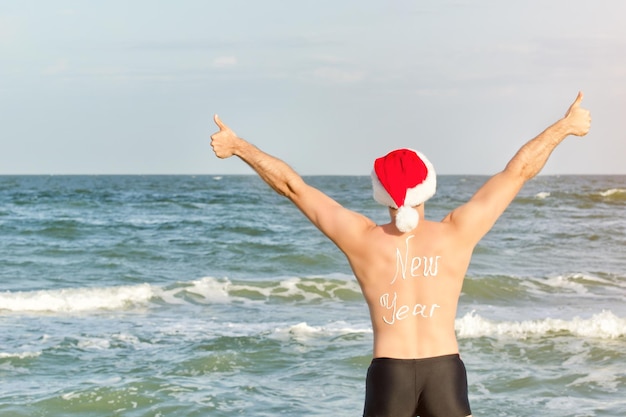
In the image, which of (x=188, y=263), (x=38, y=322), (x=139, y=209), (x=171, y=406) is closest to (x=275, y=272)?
(x=188, y=263)

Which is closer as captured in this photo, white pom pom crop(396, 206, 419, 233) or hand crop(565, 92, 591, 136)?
white pom pom crop(396, 206, 419, 233)

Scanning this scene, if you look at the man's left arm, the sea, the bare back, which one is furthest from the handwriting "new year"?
the sea

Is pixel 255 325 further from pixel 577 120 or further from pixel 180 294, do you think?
pixel 577 120

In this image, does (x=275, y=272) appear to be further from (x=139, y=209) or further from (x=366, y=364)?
(x=139, y=209)

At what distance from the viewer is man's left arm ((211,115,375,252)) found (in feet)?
13.4

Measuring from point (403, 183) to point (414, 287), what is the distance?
453 mm

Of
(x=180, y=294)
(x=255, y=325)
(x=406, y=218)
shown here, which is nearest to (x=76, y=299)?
(x=180, y=294)

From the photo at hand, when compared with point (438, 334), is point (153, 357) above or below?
below

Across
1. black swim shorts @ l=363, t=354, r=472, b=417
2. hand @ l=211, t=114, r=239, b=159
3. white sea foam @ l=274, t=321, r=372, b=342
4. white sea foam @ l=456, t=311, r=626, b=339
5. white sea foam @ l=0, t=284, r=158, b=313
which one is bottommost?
white sea foam @ l=0, t=284, r=158, b=313

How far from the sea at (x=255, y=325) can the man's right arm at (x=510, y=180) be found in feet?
14.2

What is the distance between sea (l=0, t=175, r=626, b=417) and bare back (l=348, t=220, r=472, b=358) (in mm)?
4267

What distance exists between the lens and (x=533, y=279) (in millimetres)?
18188

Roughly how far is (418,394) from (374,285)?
0.51 metres

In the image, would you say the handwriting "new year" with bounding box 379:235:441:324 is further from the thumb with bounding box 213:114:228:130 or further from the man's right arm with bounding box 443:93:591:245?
the thumb with bounding box 213:114:228:130
